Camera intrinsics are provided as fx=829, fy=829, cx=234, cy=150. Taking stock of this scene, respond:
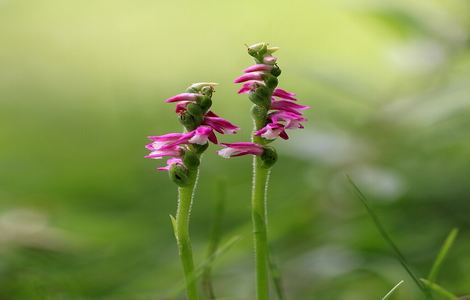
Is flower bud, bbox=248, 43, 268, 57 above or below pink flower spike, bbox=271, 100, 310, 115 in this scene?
above

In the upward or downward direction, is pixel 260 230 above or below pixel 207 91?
below

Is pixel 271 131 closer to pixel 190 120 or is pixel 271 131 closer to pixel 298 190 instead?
pixel 190 120

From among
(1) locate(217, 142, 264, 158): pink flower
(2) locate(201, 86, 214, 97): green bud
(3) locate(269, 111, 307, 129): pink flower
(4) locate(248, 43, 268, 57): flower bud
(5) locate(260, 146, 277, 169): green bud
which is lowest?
(5) locate(260, 146, 277, 169): green bud

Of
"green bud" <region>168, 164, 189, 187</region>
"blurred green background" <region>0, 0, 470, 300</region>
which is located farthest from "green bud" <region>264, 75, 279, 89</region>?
"blurred green background" <region>0, 0, 470, 300</region>

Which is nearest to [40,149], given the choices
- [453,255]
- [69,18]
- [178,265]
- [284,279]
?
[178,265]

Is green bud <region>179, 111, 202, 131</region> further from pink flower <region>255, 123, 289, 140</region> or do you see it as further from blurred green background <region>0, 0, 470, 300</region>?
blurred green background <region>0, 0, 470, 300</region>

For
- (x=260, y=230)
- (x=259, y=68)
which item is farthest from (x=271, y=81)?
(x=260, y=230)
